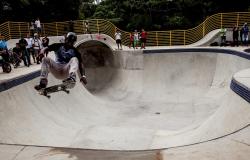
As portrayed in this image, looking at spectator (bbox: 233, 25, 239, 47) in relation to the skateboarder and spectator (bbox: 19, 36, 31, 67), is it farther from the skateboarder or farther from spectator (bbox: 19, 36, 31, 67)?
the skateboarder

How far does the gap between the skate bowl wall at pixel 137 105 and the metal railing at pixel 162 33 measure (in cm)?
240

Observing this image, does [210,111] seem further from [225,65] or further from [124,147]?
[124,147]

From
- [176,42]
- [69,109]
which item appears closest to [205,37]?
[176,42]

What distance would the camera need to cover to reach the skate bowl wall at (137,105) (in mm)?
10664

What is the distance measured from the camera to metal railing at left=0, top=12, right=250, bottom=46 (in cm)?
2730

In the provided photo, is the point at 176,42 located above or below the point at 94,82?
above

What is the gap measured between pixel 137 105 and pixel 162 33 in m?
13.4

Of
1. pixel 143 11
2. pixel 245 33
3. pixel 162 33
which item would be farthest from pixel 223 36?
pixel 143 11

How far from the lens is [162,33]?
1238 inches

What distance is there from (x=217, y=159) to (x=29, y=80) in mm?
9217

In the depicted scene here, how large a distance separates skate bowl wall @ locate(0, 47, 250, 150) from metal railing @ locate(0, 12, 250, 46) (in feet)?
7.89

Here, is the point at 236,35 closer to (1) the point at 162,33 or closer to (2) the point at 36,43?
(1) the point at 162,33

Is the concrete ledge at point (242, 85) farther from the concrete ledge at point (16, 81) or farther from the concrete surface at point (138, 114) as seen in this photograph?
the concrete ledge at point (16, 81)

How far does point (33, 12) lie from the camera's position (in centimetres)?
3309
